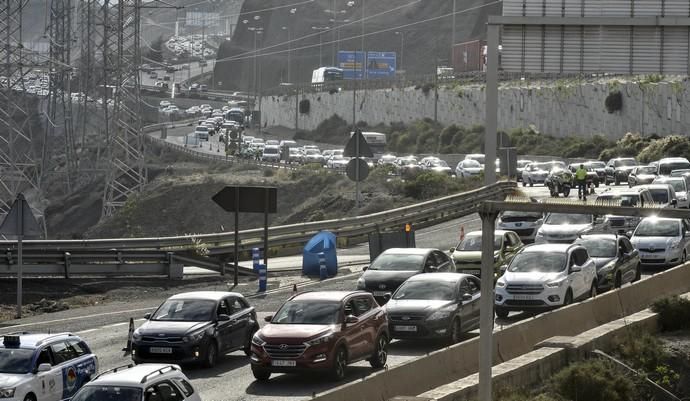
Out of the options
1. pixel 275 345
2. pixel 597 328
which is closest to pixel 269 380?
pixel 275 345

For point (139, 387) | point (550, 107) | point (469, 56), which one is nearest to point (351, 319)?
point (139, 387)

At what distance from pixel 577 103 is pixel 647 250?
216 feet

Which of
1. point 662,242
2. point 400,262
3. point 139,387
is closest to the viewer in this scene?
point 139,387

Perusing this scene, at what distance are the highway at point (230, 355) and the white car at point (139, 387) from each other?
3.44 metres

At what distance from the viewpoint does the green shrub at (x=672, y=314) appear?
26722 millimetres

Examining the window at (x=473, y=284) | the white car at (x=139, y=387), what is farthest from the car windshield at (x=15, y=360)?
the window at (x=473, y=284)

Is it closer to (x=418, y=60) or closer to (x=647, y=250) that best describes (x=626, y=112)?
(x=647, y=250)

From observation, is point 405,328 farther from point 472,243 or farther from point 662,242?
point 662,242

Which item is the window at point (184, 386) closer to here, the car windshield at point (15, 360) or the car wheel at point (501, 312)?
the car windshield at point (15, 360)

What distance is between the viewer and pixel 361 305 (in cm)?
2312

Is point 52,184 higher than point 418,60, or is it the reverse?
point 418,60

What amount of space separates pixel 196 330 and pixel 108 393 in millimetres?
6944

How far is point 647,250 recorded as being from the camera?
36.5 metres

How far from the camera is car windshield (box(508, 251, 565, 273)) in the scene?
28828 millimetres
